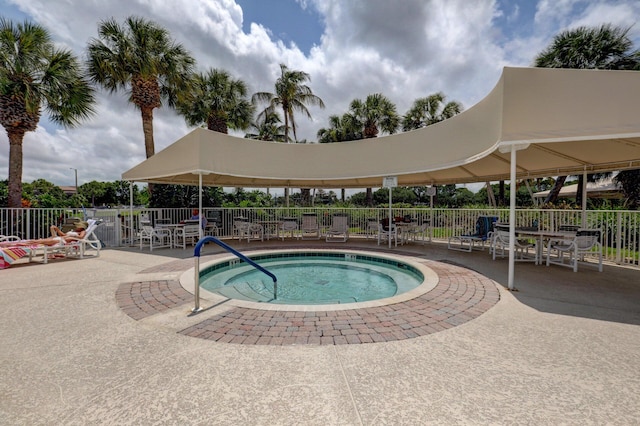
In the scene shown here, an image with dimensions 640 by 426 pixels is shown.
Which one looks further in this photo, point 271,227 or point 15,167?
point 271,227

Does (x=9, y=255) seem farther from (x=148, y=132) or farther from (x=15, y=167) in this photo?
(x=148, y=132)

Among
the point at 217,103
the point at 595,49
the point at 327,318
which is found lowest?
the point at 327,318

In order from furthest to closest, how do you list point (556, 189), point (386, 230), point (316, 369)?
point (556, 189) → point (386, 230) → point (316, 369)

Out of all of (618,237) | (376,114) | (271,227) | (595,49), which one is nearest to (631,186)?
(595,49)

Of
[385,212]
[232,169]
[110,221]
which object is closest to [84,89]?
[110,221]

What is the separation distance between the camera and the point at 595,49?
40.1 ft

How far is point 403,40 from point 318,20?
3.26 meters

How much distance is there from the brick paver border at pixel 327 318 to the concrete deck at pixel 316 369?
50 millimetres

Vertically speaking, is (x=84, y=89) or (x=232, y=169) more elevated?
(x=84, y=89)

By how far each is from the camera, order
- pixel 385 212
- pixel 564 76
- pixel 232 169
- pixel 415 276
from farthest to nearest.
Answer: pixel 385 212 < pixel 232 169 < pixel 415 276 < pixel 564 76

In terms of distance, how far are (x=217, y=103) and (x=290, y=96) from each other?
20.6ft

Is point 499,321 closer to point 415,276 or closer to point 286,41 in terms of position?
point 415,276

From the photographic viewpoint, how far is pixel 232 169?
9.43m

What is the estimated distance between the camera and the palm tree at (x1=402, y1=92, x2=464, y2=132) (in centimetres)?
2053
